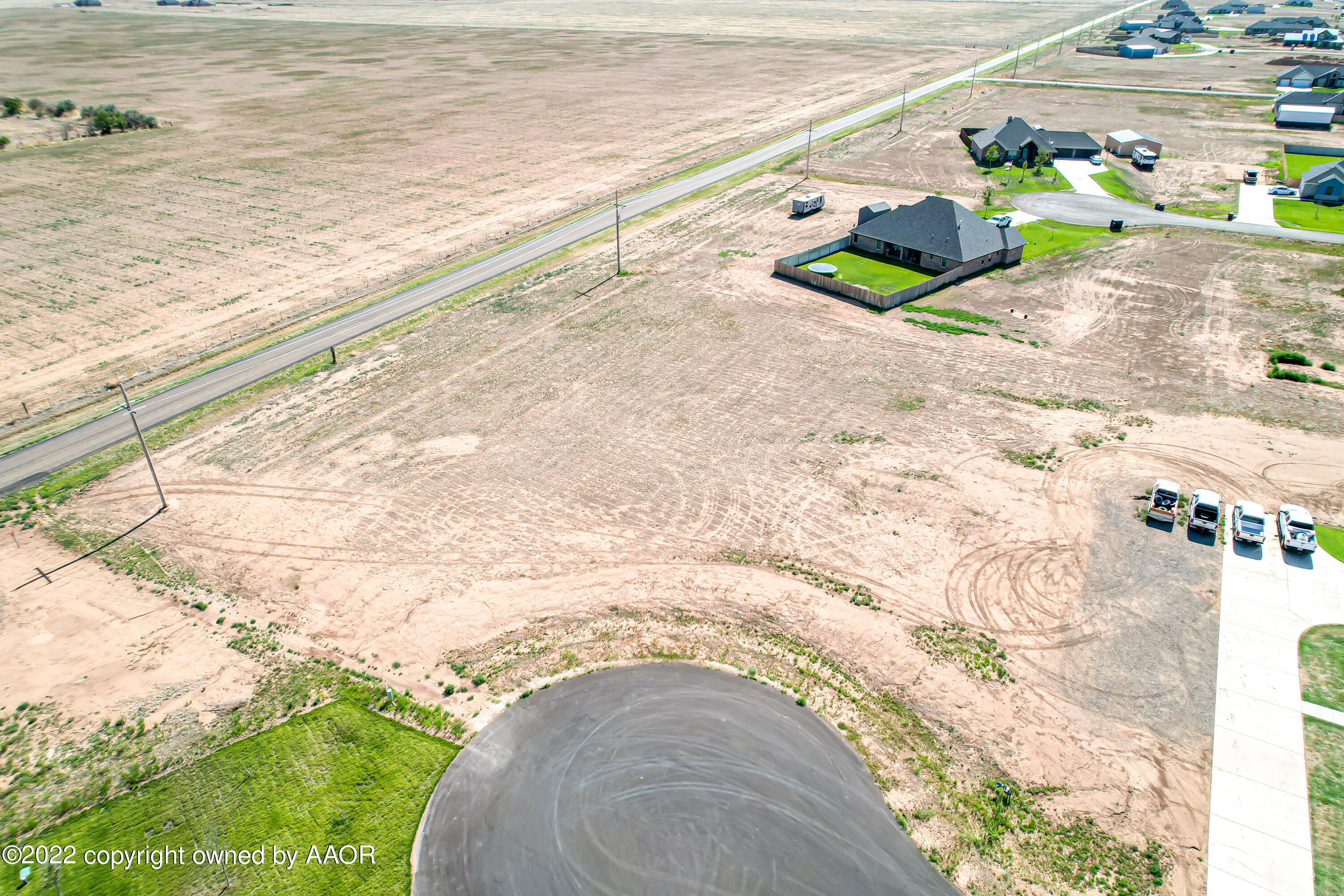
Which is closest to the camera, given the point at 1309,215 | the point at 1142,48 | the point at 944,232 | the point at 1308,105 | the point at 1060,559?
the point at 1060,559

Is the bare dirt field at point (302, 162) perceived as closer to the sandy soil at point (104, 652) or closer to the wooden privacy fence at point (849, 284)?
the sandy soil at point (104, 652)

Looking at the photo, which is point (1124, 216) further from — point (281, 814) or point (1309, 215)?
point (281, 814)

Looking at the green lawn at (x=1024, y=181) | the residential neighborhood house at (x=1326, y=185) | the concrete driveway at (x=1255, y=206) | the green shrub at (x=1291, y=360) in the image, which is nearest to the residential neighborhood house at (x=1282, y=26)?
the concrete driveway at (x=1255, y=206)

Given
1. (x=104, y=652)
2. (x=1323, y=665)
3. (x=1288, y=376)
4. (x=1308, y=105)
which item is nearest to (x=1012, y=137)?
(x=1308, y=105)

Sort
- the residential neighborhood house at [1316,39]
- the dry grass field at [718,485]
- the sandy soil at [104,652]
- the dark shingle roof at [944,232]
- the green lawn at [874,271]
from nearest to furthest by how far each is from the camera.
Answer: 1. the dry grass field at [718,485]
2. the sandy soil at [104,652]
3. the green lawn at [874,271]
4. the dark shingle roof at [944,232]
5. the residential neighborhood house at [1316,39]

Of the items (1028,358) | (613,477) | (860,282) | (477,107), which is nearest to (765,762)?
(613,477)

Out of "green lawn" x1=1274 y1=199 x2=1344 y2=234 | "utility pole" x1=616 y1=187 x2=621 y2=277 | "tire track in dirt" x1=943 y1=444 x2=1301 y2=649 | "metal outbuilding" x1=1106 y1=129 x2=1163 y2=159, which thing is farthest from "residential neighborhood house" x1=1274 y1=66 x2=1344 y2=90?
"utility pole" x1=616 y1=187 x2=621 y2=277

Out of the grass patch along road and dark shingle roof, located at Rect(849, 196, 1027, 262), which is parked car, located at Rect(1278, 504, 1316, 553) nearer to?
the grass patch along road

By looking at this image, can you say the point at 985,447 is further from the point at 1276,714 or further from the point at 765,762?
the point at 765,762
